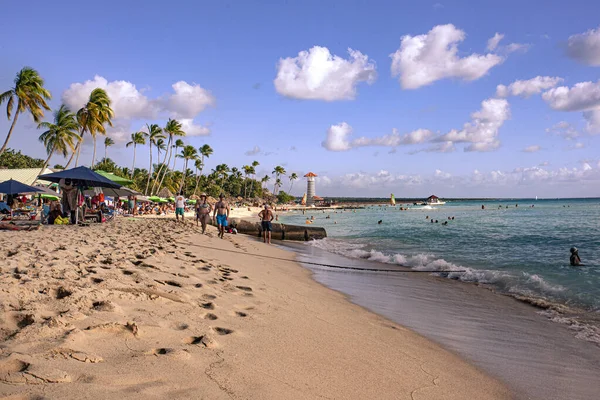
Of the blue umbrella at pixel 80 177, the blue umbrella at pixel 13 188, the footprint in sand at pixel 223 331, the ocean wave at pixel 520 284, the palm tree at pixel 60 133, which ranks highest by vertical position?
the palm tree at pixel 60 133

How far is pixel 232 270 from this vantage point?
23.4ft

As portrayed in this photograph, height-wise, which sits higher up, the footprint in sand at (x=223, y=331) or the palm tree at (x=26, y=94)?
the palm tree at (x=26, y=94)

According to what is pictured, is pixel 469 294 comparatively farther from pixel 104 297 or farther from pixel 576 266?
pixel 104 297

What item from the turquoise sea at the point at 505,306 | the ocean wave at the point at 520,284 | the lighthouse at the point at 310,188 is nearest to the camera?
the turquoise sea at the point at 505,306

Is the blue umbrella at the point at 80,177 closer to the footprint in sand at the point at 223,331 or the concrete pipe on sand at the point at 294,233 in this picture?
the concrete pipe on sand at the point at 294,233

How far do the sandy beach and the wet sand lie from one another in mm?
408

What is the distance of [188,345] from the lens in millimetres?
2883

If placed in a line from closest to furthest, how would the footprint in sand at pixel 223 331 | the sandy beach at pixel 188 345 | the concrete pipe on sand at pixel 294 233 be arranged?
the sandy beach at pixel 188 345 → the footprint in sand at pixel 223 331 → the concrete pipe on sand at pixel 294 233

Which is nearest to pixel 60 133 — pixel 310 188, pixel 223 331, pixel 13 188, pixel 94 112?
pixel 94 112

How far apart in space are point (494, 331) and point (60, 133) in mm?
35857

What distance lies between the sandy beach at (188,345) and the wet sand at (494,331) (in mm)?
408

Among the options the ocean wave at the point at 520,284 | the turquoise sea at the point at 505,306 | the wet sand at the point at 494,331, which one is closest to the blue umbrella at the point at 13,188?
the turquoise sea at the point at 505,306

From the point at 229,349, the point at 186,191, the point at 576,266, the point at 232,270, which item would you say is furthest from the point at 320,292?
the point at 186,191

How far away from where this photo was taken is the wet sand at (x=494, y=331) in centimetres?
353
